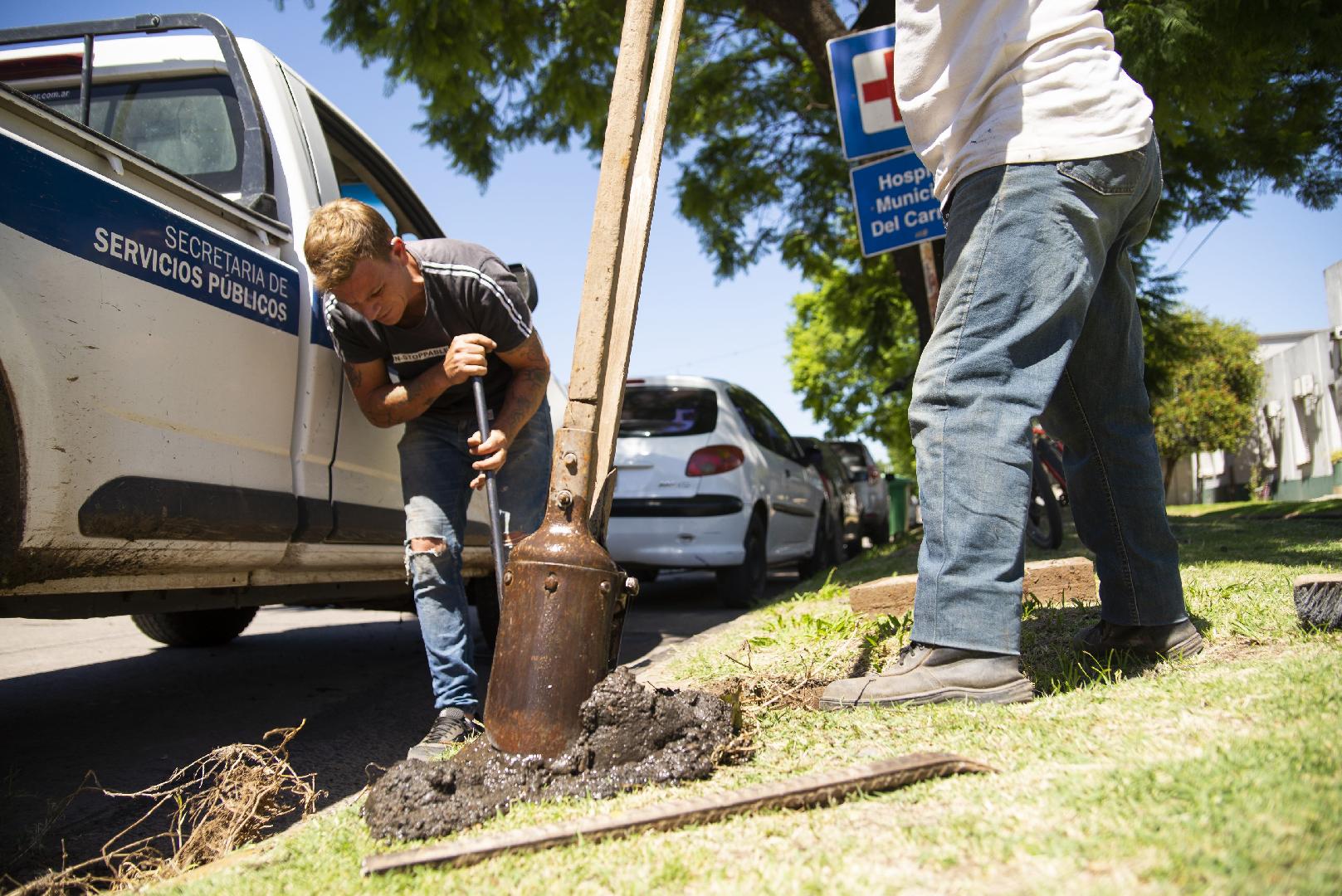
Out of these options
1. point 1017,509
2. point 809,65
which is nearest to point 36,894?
point 1017,509

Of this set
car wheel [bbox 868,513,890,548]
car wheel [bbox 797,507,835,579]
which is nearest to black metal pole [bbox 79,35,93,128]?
car wheel [bbox 797,507,835,579]

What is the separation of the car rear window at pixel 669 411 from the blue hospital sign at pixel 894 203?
79.3 inches

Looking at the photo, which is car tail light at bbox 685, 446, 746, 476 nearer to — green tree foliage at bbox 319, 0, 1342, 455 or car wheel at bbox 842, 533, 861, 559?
green tree foliage at bbox 319, 0, 1342, 455

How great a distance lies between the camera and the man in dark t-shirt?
9.49ft

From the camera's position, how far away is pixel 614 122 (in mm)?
2357

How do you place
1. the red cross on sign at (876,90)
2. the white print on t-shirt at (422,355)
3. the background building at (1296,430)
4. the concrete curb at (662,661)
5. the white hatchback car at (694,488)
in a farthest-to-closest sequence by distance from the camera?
the background building at (1296,430)
the white hatchback car at (694,488)
the red cross on sign at (876,90)
the concrete curb at (662,661)
the white print on t-shirt at (422,355)

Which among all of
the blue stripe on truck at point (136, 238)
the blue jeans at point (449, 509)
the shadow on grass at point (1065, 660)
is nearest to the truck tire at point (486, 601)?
the blue jeans at point (449, 509)

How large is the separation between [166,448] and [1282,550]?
16.5ft

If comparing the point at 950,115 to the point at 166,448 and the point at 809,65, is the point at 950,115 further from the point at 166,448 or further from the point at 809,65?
the point at 809,65

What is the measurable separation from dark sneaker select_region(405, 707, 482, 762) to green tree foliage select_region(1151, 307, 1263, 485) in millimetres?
32666

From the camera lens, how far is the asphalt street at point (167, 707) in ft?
9.08

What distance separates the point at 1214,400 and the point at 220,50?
1339 inches

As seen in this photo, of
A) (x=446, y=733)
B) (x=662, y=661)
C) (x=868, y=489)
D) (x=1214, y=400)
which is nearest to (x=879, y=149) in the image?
(x=662, y=661)

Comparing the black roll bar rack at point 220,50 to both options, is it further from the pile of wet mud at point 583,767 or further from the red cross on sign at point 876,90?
the red cross on sign at point 876,90
